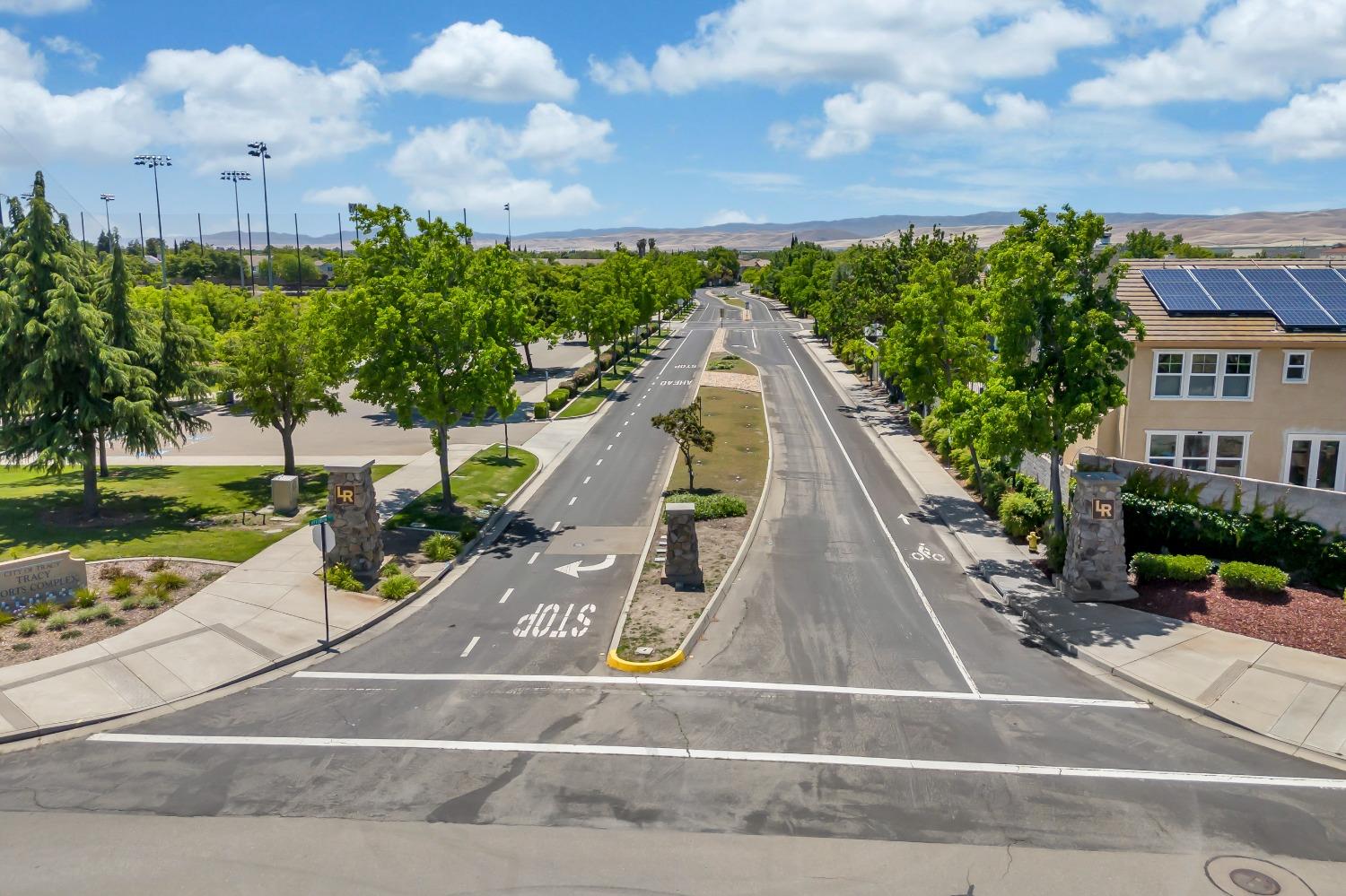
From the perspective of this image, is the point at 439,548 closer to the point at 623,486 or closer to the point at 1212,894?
the point at 623,486

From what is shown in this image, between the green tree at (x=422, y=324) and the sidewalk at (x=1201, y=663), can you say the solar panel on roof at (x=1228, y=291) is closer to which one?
the sidewalk at (x=1201, y=663)

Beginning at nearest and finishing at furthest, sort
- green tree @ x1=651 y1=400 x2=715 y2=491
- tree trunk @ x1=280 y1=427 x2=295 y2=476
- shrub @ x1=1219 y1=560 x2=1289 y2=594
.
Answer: shrub @ x1=1219 y1=560 x2=1289 y2=594
green tree @ x1=651 y1=400 x2=715 y2=491
tree trunk @ x1=280 y1=427 x2=295 y2=476

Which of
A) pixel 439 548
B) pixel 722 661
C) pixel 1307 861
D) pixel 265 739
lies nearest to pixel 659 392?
pixel 439 548

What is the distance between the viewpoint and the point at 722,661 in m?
19.5

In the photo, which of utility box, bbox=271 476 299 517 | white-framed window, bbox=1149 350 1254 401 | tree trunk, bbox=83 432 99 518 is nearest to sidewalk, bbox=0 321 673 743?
utility box, bbox=271 476 299 517

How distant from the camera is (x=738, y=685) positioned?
1839 centimetres

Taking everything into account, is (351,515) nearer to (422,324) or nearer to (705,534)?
(422,324)

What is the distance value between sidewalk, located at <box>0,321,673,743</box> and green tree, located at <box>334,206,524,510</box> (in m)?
6.14

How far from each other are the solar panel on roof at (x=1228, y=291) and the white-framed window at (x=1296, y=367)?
1763mm

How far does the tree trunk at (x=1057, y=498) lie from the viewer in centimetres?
2494

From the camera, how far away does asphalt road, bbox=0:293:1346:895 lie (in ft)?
42.3

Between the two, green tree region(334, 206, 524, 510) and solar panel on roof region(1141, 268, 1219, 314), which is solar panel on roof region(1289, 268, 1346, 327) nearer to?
solar panel on roof region(1141, 268, 1219, 314)

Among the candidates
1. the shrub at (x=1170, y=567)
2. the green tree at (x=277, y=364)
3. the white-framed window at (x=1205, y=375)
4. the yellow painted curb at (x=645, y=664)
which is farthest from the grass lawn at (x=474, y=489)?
the white-framed window at (x=1205, y=375)

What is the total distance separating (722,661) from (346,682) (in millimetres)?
7888
